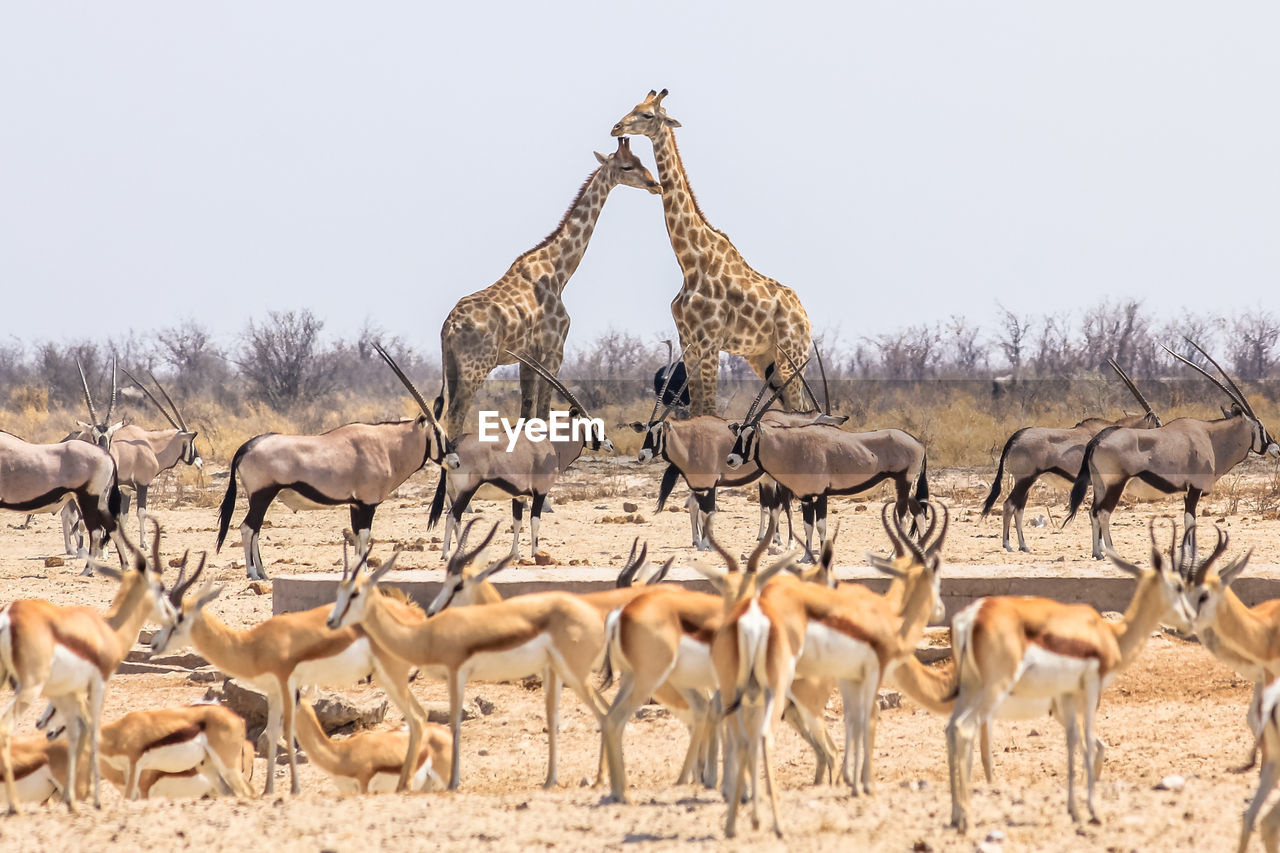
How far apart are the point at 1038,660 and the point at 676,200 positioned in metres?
14.4

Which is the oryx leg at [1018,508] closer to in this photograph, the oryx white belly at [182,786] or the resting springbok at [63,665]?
the oryx white belly at [182,786]

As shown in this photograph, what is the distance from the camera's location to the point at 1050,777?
7.06 metres

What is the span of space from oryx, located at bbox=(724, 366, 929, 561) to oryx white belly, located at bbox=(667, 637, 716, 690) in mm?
7663

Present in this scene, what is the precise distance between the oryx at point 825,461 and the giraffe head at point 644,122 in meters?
6.30

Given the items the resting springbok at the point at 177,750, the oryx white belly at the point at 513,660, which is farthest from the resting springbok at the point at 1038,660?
the resting springbok at the point at 177,750

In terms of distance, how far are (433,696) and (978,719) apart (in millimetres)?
4141

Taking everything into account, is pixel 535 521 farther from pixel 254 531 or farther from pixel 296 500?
pixel 254 531

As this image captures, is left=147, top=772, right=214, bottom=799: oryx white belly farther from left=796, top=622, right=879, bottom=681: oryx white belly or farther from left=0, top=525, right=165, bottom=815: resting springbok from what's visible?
left=796, top=622, right=879, bottom=681: oryx white belly

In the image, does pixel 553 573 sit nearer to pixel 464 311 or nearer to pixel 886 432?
pixel 886 432

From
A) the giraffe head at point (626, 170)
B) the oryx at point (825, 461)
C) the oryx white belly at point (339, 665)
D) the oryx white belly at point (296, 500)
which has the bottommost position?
the oryx white belly at point (339, 665)

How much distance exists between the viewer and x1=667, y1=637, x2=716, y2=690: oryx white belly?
6.39 m

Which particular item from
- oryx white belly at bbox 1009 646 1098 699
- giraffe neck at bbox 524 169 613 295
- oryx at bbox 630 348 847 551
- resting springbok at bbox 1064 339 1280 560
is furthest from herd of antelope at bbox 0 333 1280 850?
giraffe neck at bbox 524 169 613 295

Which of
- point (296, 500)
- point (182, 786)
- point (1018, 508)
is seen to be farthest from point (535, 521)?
point (182, 786)

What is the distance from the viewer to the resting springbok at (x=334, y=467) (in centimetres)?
1313
